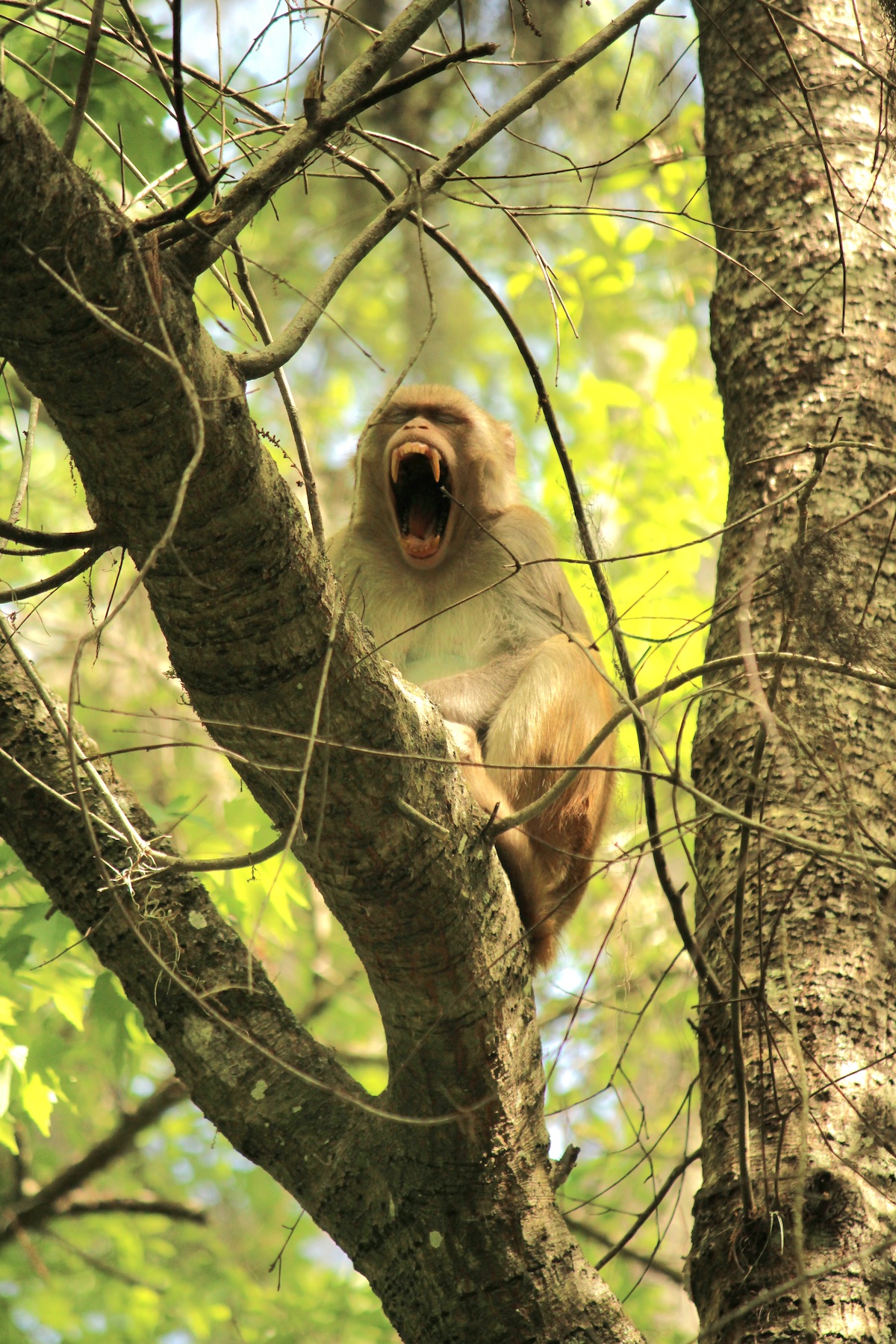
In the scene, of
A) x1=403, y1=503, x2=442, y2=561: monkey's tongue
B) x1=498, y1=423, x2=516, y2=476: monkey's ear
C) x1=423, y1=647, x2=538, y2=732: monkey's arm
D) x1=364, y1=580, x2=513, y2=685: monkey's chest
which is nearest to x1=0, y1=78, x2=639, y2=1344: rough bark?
x1=423, y1=647, x2=538, y2=732: monkey's arm

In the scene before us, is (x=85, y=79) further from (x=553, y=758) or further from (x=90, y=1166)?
(x=90, y=1166)

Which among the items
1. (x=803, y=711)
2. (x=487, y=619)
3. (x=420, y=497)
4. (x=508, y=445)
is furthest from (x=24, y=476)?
(x=508, y=445)

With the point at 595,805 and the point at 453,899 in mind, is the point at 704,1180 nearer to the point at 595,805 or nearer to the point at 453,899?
the point at 453,899

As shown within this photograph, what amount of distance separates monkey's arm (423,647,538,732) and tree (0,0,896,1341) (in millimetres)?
841

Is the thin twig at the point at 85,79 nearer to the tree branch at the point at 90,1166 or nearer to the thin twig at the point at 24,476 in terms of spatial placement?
the thin twig at the point at 24,476

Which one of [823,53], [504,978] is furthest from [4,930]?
[823,53]

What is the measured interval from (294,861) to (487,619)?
165 centimetres

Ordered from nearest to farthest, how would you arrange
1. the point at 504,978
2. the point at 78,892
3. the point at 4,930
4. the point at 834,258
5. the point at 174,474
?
1. the point at 174,474
2. the point at 504,978
3. the point at 78,892
4. the point at 834,258
5. the point at 4,930

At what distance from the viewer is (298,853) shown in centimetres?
240

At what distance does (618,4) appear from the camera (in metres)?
13.9

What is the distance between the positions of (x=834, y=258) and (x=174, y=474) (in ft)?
8.19

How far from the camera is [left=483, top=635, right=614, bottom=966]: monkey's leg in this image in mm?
3613

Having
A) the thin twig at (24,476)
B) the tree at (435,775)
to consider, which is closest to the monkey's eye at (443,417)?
the tree at (435,775)

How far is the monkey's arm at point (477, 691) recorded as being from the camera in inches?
155
